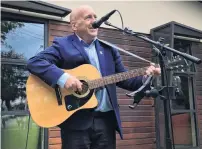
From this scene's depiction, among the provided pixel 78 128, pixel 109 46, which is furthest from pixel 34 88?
pixel 109 46

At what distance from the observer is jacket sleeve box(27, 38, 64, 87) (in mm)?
1885

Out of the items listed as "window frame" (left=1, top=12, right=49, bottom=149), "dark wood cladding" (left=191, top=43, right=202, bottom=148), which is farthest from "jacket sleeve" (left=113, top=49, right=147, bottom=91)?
"dark wood cladding" (left=191, top=43, right=202, bottom=148)

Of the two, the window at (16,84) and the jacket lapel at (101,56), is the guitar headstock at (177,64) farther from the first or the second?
the window at (16,84)

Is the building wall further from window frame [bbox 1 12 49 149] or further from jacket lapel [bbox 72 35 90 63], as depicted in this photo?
jacket lapel [bbox 72 35 90 63]

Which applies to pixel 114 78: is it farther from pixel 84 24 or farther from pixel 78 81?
pixel 84 24

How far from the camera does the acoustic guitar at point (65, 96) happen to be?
1.94 metres

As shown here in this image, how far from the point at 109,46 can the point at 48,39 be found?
137 centimetres

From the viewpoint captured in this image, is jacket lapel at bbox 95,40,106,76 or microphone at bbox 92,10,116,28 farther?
jacket lapel at bbox 95,40,106,76

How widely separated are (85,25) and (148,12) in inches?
90.1

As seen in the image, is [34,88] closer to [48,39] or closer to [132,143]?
[48,39]

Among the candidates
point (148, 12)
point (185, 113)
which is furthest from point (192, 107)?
point (148, 12)

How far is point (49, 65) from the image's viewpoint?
1.90 meters

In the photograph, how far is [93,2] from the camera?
3.66m

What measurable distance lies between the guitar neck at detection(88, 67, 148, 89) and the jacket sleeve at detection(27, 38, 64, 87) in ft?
0.75
